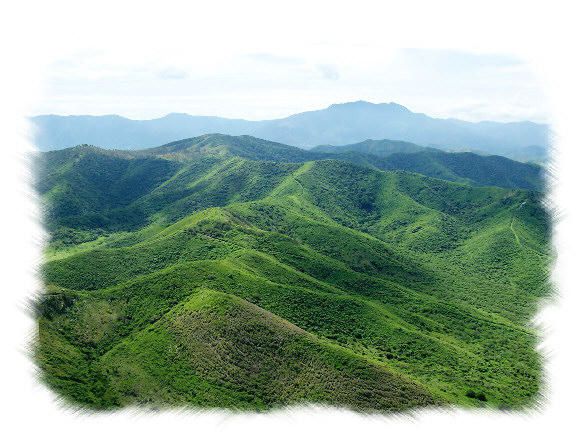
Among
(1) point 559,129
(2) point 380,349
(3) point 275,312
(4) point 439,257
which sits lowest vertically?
(4) point 439,257

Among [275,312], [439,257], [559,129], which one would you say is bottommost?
[439,257]

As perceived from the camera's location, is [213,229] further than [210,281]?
Yes

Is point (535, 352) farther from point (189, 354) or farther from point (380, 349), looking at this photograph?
point (189, 354)

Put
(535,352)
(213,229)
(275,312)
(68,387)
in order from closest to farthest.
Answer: (68,387) → (275,312) → (535,352) → (213,229)

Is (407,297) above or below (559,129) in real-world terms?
below

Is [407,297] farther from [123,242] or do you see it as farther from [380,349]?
[123,242]

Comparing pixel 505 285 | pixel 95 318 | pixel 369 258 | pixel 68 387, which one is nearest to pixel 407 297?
pixel 369 258

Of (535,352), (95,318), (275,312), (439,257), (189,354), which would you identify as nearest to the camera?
(189,354)

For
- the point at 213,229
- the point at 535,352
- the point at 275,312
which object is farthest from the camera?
the point at 213,229

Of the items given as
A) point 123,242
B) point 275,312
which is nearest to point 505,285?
point 275,312
